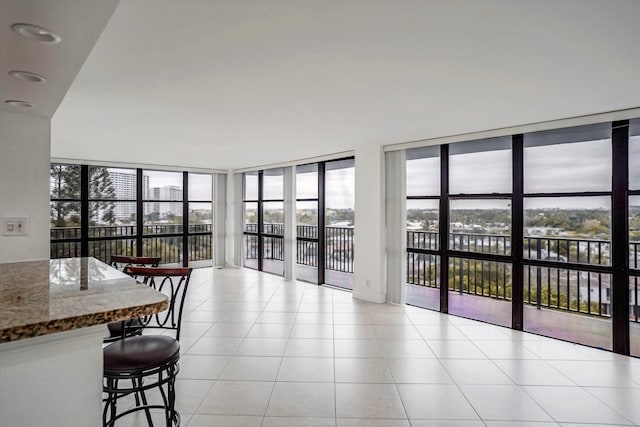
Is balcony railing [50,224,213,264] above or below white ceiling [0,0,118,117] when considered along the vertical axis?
below

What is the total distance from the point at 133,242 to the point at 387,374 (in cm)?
634

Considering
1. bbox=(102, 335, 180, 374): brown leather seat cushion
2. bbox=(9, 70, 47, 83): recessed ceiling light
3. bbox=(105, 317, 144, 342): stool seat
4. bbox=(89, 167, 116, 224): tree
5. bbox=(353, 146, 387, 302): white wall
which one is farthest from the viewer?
bbox=(89, 167, 116, 224): tree

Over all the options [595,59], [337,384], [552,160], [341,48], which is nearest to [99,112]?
[341,48]

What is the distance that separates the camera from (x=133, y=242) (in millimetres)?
7191

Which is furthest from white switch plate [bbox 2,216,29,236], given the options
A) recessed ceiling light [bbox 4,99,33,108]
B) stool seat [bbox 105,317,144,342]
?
stool seat [bbox 105,317,144,342]

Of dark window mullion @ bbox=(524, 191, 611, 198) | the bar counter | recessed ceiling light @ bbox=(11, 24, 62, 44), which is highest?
recessed ceiling light @ bbox=(11, 24, 62, 44)

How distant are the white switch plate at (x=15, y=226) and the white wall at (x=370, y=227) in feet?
13.4

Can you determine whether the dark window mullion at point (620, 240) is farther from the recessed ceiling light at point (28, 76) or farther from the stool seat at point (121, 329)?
the recessed ceiling light at point (28, 76)

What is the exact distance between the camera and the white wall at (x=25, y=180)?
7.78ft

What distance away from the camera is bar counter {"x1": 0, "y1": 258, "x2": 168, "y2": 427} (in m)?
1.04

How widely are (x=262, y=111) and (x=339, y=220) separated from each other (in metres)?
3.33

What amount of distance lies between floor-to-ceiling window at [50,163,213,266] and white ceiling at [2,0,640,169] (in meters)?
2.83

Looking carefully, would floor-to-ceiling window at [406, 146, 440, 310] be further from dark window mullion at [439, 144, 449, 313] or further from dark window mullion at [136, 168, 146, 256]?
dark window mullion at [136, 168, 146, 256]

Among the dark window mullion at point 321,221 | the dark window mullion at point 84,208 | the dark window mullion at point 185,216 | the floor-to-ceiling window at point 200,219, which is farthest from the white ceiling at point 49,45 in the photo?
the floor-to-ceiling window at point 200,219
